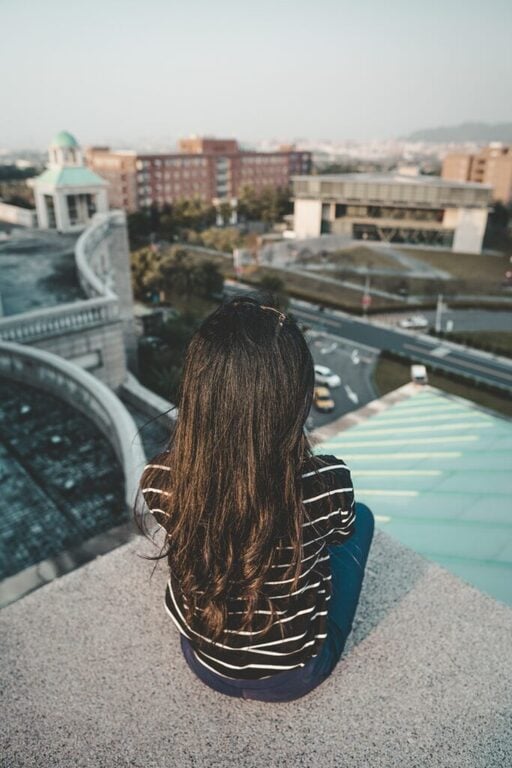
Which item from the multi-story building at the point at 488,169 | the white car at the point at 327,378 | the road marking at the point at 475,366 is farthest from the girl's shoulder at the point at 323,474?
the multi-story building at the point at 488,169

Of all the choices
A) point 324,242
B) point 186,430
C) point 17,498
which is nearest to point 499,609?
point 186,430

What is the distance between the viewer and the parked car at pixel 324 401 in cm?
2859

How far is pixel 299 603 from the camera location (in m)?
2.92

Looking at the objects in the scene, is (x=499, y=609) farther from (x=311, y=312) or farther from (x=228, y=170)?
(x=228, y=170)

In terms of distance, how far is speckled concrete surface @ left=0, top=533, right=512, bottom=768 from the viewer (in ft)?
10.3

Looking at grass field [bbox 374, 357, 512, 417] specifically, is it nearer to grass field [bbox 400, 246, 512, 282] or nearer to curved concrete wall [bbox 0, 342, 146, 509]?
curved concrete wall [bbox 0, 342, 146, 509]

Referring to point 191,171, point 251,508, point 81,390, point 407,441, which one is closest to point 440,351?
point 407,441

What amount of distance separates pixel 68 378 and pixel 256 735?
9.60 meters

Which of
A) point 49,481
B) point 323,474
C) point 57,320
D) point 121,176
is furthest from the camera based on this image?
point 121,176

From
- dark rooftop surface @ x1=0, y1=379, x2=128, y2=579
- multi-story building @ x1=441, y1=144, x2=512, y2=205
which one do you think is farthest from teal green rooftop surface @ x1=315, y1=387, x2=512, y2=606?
multi-story building @ x1=441, y1=144, x2=512, y2=205

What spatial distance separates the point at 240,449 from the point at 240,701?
2012mm

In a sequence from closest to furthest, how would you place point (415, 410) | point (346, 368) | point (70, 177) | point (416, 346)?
point (415, 410) < point (70, 177) < point (346, 368) < point (416, 346)

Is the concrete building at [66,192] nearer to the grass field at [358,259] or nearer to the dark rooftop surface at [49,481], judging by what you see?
the dark rooftop surface at [49,481]

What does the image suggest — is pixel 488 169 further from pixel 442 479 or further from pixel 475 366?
pixel 442 479
